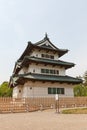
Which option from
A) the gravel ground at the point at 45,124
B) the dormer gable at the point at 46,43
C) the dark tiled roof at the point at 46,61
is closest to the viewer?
the gravel ground at the point at 45,124

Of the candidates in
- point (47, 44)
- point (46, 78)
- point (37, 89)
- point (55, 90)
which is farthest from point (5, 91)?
point (46, 78)

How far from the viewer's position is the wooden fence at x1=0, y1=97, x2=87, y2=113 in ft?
76.8

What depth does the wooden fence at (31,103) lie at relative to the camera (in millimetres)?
23406

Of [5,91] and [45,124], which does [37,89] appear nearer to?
[45,124]

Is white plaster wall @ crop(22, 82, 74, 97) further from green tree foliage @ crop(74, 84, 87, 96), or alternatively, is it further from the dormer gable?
green tree foliage @ crop(74, 84, 87, 96)

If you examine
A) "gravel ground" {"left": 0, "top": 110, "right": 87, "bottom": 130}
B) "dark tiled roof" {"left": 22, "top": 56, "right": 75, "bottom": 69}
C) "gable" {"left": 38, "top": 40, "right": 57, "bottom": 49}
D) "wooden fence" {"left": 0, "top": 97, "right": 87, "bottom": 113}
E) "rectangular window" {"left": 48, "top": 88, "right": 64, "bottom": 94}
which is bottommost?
"gravel ground" {"left": 0, "top": 110, "right": 87, "bottom": 130}

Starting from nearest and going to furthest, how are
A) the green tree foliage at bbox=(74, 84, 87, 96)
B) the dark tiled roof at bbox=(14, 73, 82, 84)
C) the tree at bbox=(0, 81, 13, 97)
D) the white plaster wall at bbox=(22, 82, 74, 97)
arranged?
1. the dark tiled roof at bbox=(14, 73, 82, 84)
2. the white plaster wall at bbox=(22, 82, 74, 97)
3. the tree at bbox=(0, 81, 13, 97)
4. the green tree foliage at bbox=(74, 84, 87, 96)

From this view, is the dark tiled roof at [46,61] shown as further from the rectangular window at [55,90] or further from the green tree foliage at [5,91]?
the green tree foliage at [5,91]

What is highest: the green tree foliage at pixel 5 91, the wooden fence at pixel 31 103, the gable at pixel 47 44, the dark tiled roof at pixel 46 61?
the gable at pixel 47 44

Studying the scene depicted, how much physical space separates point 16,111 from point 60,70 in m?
13.4

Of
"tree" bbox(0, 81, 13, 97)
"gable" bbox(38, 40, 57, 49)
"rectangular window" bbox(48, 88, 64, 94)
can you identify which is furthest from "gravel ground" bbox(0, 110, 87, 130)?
"tree" bbox(0, 81, 13, 97)

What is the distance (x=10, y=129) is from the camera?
31.7ft

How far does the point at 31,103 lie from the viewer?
84.7 feet

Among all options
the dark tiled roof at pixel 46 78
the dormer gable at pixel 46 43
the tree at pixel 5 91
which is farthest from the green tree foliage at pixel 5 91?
the dark tiled roof at pixel 46 78
